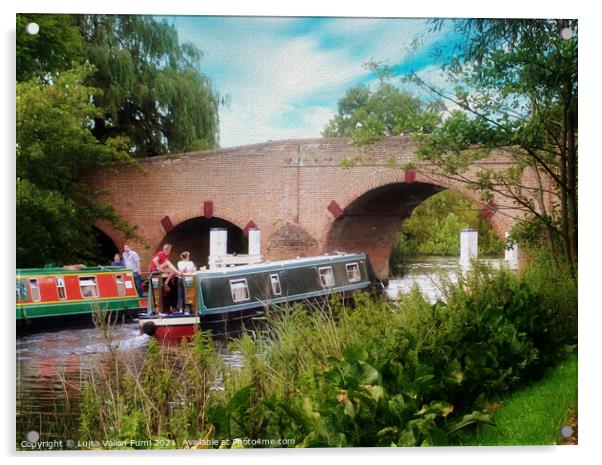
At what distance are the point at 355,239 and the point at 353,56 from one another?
44.3 inches

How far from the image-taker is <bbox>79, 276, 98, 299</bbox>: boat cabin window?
536cm

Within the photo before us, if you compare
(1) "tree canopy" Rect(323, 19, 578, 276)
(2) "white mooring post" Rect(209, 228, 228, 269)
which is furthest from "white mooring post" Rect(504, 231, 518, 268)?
(2) "white mooring post" Rect(209, 228, 228, 269)

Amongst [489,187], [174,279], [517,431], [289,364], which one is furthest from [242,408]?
[489,187]

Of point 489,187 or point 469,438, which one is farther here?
point 489,187

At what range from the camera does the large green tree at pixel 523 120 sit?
551 centimetres

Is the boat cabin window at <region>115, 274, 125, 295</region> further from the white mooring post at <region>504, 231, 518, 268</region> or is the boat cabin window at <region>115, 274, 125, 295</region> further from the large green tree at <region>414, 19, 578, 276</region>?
the white mooring post at <region>504, 231, 518, 268</region>

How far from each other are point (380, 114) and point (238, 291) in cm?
138

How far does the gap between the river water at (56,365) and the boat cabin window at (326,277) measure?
Answer: 0.68 meters

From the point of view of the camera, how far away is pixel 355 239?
223 inches

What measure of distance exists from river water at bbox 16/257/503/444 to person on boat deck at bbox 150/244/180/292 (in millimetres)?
380

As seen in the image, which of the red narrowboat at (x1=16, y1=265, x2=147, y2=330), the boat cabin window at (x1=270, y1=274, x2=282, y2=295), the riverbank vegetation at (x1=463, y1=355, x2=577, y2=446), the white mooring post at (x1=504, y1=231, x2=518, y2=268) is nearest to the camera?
the riverbank vegetation at (x1=463, y1=355, x2=577, y2=446)

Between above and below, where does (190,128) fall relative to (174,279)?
above

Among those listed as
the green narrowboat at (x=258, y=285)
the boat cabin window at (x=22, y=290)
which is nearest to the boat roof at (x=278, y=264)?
the green narrowboat at (x=258, y=285)

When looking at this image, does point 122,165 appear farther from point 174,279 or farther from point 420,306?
point 420,306
